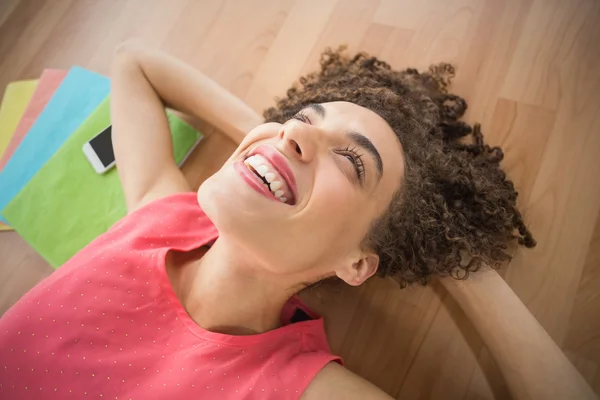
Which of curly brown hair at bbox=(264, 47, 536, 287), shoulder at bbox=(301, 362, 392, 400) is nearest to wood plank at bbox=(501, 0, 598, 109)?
curly brown hair at bbox=(264, 47, 536, 287)

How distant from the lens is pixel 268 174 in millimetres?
832

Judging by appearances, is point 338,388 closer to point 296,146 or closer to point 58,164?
point 296,146

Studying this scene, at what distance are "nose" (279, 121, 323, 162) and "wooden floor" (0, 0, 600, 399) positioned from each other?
0.53m

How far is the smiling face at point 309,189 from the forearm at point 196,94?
1.29ft

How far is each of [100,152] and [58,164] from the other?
0.15 meters

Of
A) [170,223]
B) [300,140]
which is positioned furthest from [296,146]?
[170,223]

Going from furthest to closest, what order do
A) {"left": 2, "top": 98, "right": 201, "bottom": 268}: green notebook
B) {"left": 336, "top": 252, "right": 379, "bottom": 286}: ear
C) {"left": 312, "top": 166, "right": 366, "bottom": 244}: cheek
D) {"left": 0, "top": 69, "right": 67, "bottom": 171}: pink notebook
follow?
{"left": 0, "top": 69, "right": 67, "bottom": 171}: pink notebook
{"left": 2, "top": 98, "right": 201, "bottom": 268}: green notebook
{"left": 336, "top": 252, "right": 379, "bottom": 286}: ear
{"left": 312, "top": 166, "right": 366, "bottom": 244}: cheek

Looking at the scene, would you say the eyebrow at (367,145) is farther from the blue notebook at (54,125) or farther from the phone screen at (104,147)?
the blue notebook at (54,125)

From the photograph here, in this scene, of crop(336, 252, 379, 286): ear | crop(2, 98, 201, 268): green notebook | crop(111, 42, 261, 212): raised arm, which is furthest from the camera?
crop(2, 98, 201, 268): green notebook

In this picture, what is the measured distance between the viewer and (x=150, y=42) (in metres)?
1.53

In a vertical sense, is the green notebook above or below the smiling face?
below

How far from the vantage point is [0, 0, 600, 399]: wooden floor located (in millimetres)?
1110

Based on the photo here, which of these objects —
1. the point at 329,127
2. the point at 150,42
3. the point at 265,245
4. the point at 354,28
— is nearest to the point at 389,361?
the point at 265,245

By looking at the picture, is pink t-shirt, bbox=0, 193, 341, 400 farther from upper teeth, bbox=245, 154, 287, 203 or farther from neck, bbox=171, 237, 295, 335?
upper teeth, bbox=245, 154, 287, 203
